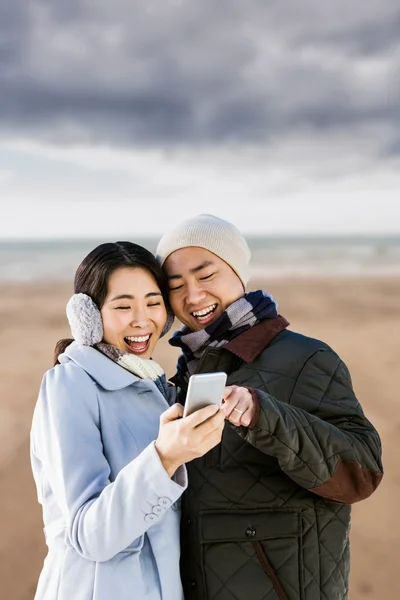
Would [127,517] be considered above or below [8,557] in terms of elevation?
above

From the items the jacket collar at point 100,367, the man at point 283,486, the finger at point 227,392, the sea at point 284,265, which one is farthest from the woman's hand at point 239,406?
the sea at point 284,265

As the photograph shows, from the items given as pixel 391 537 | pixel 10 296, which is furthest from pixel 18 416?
pixel 10 296

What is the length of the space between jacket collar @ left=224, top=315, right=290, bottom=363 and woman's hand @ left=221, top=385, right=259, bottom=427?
504 mm

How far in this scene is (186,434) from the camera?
1948 mm

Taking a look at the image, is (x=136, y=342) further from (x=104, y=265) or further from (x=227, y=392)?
(x=227, y=392)

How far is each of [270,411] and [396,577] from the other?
10.7 ft

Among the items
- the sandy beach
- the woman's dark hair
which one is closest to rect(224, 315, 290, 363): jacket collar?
the woman's dark hair

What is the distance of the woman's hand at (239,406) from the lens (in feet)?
7.07

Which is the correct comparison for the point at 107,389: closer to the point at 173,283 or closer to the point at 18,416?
the point at 173,283

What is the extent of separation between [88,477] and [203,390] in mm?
542

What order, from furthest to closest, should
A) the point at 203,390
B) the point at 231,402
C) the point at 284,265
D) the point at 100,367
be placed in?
the point at 284,265 → the point at 100,367 → the point at 231,402 → the point at 203,390

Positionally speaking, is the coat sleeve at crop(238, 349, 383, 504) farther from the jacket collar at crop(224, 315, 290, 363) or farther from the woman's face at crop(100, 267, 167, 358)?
the woman's face at crop(100, 267, 167, 358)

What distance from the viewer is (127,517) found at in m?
2.05

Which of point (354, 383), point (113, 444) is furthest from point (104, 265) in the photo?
point (354, 383)
